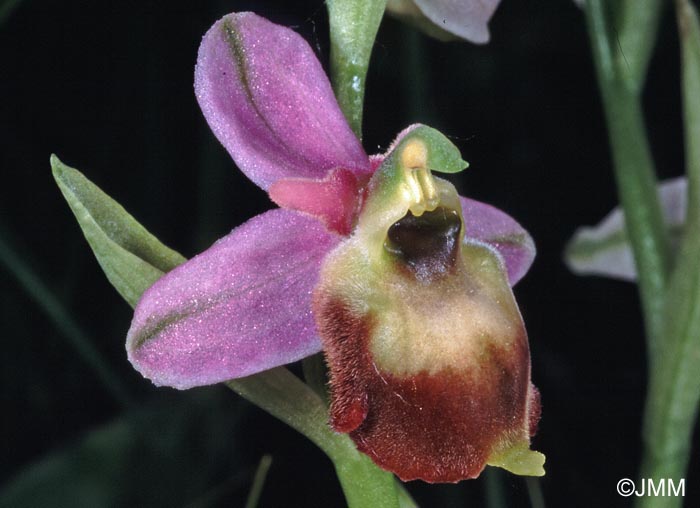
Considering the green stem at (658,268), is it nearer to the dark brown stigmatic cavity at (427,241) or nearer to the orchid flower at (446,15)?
the orchid flower at (446,15)

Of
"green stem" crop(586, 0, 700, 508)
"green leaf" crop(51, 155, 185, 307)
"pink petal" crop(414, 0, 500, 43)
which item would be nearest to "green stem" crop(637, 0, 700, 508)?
"green stem" crop(586, 0, 700, 508)

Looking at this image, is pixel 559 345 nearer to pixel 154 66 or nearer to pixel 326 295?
pixel 154 66

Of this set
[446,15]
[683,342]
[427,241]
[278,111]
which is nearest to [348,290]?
[427,241]

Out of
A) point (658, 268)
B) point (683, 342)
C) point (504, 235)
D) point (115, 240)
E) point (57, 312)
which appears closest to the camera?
point (115, 240)

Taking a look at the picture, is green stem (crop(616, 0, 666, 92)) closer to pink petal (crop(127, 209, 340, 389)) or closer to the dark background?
the dark background

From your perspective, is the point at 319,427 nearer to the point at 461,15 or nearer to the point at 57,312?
the point at 461,15

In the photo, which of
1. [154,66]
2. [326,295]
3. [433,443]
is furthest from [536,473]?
[154,66]
